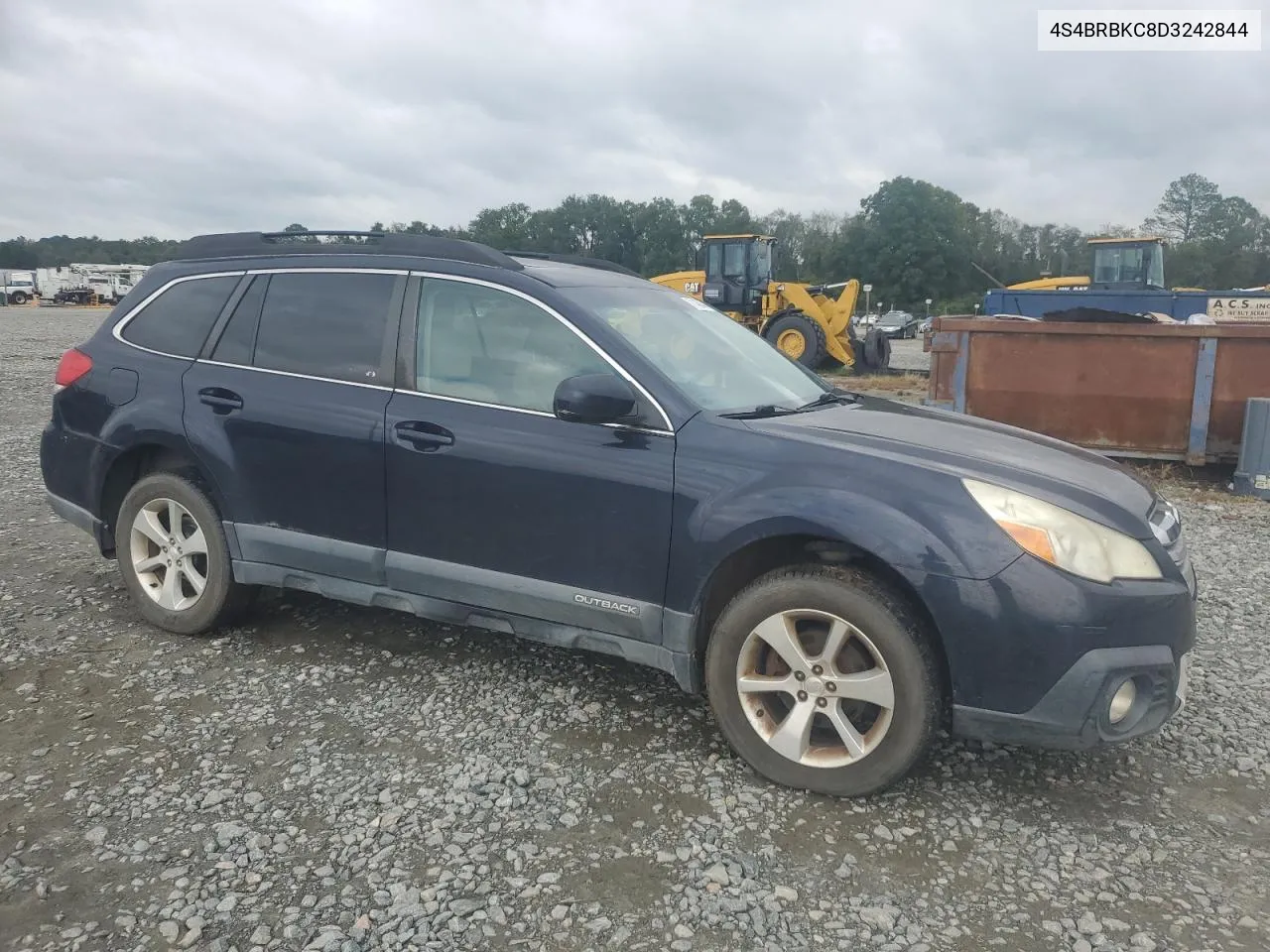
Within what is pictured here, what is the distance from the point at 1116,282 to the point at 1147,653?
67.1 feet

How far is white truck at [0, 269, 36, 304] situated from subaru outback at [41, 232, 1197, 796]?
75839mm

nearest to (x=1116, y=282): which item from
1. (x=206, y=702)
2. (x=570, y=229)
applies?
(x=206, y=702)

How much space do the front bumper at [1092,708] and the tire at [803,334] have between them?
16.6 meters

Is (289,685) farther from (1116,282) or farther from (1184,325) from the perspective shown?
(1116,282)

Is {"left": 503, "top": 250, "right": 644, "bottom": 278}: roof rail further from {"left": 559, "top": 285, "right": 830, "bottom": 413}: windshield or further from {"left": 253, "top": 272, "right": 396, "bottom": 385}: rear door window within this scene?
{"left": 253, "top": 272, "right": 396, "bottom": 385}: rear door window

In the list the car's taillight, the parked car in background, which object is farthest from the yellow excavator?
the parked car in background

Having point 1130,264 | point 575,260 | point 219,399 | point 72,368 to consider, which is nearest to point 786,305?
point 1130,264

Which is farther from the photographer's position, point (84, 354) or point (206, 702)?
point (84, 354)

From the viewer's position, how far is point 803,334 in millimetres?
19703

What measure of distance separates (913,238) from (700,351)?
254 ft

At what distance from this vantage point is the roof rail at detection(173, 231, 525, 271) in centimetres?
404

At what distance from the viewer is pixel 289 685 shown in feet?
13.3

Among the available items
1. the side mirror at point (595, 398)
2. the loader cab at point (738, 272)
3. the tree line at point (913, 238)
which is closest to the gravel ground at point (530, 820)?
the side mirror at point (595, 398)

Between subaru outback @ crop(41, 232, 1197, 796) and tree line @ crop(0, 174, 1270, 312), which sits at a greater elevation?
tree line @ crop(0, 174, 1270, 312)
